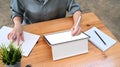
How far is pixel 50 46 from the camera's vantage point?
1386 millimetres

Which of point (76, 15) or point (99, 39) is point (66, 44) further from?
point (76, 15)

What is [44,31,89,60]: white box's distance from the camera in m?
1.32

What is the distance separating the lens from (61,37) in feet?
4.52

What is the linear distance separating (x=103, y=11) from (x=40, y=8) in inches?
64.7

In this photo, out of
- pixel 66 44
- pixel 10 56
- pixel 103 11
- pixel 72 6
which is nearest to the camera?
pixel 10 56

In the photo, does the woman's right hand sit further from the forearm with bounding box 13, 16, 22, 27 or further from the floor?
the floor

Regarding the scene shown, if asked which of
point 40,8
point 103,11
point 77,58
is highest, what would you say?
point 40,8

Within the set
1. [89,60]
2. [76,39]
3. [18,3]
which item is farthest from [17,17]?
[89,60]

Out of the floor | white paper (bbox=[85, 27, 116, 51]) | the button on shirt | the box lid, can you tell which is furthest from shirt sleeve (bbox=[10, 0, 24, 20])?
the floor

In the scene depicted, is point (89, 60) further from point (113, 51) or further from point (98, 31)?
point (98, 31)

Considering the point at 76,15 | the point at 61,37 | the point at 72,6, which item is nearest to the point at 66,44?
the point at 61,37

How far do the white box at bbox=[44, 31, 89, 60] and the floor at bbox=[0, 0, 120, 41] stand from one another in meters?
1.50

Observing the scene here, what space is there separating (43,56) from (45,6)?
1.52 feet

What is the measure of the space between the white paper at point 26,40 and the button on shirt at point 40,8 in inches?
7.9
